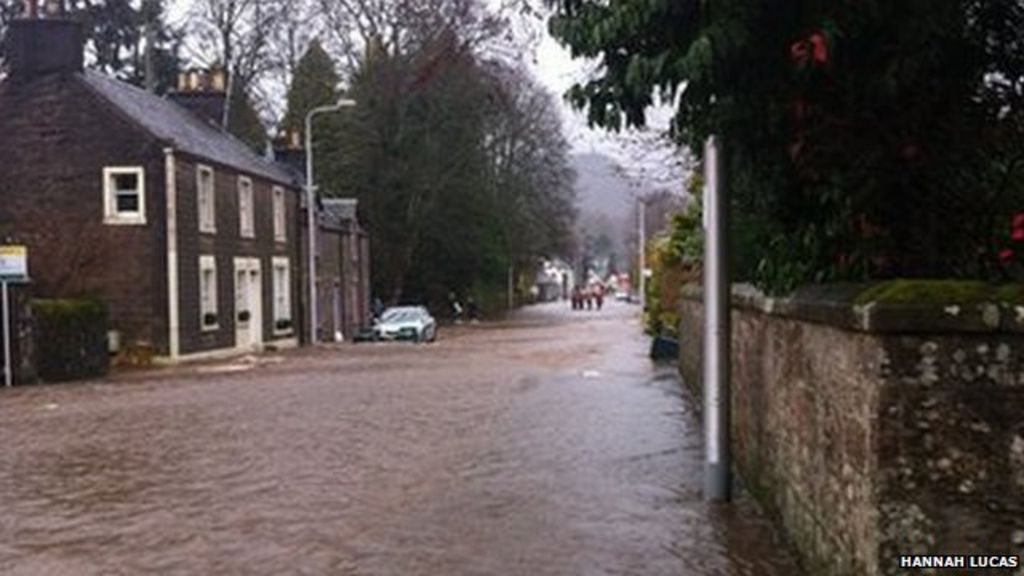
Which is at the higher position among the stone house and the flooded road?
the stone house

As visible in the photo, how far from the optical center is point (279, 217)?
49500mm

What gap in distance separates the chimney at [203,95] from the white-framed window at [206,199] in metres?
7.62

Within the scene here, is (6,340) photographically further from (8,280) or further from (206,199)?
(206,199)

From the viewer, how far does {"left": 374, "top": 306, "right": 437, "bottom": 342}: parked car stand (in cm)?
5331

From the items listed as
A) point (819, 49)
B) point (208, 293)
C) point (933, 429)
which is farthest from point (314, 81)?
point (933, 429)

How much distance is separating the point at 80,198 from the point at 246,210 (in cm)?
770

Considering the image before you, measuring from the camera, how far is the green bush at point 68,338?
1246 inches

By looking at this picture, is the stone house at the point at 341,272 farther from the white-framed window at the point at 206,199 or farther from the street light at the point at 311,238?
the white-framed window at the point at 206,199

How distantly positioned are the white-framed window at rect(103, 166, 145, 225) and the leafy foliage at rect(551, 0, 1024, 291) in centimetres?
3163

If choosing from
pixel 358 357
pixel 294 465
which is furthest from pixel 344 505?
pixel 358 357

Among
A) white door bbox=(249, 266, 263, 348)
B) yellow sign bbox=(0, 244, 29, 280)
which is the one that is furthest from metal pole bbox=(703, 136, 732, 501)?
white door bbox=(249, 266, 263, 348)

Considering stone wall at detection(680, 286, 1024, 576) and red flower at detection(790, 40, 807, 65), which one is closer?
stone wall at detection(680, 286, 1024, 576)

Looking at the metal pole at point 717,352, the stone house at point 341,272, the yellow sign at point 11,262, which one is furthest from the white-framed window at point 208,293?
the metal pole at point 717,352

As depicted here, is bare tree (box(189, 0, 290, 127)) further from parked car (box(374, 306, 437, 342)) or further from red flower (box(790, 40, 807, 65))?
red flower (box(790, 40, 807, 65))
